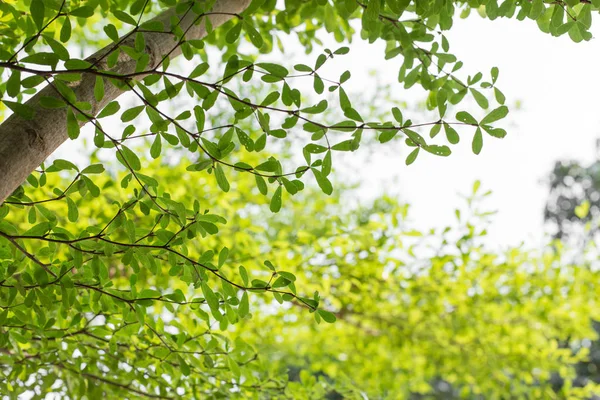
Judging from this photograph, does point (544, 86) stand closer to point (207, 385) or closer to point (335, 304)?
point (335, 304)

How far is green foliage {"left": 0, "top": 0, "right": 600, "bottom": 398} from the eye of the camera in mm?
719

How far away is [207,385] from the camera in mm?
1133

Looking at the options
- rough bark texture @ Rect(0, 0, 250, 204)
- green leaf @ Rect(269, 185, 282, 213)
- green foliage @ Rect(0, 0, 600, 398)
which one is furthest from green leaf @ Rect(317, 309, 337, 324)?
rough bark texture @ Rect(0, 0, 250, 204)

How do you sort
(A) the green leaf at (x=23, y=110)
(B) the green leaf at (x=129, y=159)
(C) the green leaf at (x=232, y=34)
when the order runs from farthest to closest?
(C) the green leaf at (x=232, y=34) < (B) the green leaf at (x=129, y=159) < (A) the green leaf at (x=23, y=110)

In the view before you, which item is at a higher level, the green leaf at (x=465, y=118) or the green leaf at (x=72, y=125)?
the green leaf at (x=465, y=118)

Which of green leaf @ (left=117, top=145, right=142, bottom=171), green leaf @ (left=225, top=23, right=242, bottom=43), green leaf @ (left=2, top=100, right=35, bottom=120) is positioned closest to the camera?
green leaf @ (left=2, top=100, right=35, bottom=120)

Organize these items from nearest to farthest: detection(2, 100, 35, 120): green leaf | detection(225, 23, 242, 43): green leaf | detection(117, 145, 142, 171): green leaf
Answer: detection(2, 100, 35, 120): green leaf < detection(117, 145, 142, 171): green leaf < detection(225, 23, 242, 43): green leaf

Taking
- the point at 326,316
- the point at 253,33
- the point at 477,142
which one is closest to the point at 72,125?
the point at 253,33

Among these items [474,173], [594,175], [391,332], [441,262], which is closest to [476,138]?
[441,262]

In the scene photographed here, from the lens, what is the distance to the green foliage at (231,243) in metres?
0.72

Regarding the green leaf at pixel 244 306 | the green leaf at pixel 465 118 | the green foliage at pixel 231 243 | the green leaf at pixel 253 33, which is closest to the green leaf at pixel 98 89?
the green foliage at pixel 231 243

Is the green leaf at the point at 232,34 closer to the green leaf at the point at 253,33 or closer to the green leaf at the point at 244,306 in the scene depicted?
the green leaf at the point at 253,33

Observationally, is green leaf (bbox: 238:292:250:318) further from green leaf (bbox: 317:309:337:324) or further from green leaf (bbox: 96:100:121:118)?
green leaf (bbox: 96:100:121:118)

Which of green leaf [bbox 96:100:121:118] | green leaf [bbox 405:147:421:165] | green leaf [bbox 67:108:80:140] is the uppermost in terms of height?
green leaf [bbox 405:147:421:165]
